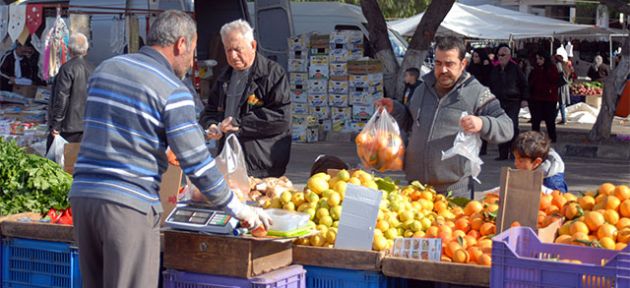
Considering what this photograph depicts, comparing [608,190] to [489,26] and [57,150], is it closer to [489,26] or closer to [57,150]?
[57,150]

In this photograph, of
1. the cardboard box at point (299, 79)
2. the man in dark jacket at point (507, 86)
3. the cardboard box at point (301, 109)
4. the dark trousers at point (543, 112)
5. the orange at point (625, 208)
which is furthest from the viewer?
the cardboard box at point (299, 79)

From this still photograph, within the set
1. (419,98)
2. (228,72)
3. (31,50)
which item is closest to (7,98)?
(31,50)

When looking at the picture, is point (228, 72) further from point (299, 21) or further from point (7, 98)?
point (299, 21)

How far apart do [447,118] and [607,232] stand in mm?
1419

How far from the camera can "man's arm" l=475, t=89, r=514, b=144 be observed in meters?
5.40

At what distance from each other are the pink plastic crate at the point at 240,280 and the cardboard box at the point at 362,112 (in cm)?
1276

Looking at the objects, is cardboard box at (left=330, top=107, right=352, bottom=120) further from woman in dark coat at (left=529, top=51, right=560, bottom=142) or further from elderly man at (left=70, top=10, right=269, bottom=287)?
elderly man at (left=70, top=10, right=269, bottom=287)

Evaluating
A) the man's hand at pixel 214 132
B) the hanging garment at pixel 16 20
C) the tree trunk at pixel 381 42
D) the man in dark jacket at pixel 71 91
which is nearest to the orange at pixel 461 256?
the man's hand at pixel 214 132

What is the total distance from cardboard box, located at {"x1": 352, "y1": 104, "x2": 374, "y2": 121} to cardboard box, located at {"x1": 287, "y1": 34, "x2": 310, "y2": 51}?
1458 mm

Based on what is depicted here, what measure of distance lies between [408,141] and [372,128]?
0.27m

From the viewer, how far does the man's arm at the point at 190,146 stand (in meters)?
3.96

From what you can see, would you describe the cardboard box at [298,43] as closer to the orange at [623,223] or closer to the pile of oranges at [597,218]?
the pile of oranges at [597,218]

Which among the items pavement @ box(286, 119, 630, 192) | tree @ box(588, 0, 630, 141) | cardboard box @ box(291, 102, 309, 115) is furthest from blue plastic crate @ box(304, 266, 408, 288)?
cardboard box @ box(291, 102, 309, 115)

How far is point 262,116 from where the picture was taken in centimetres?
614
